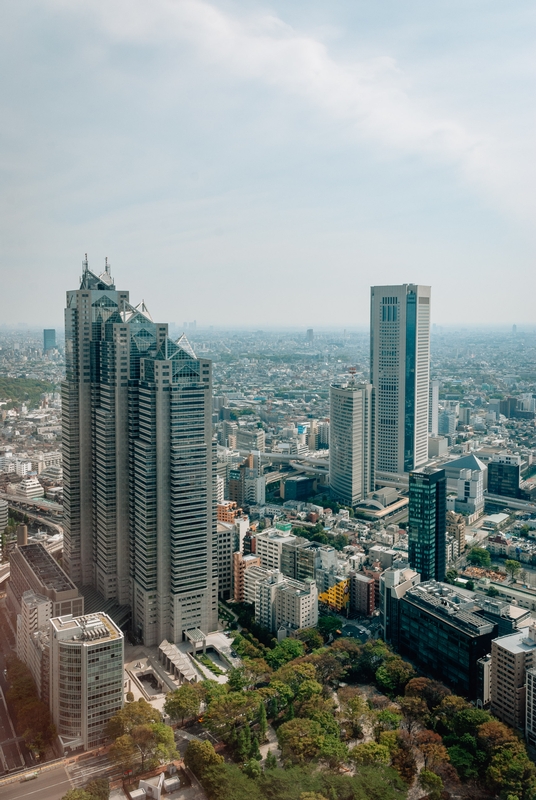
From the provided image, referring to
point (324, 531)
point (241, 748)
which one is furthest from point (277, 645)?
point (324, 531)

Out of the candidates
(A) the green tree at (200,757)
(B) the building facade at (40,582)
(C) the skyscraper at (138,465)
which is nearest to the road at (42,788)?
(A) the green tree at (200,757)

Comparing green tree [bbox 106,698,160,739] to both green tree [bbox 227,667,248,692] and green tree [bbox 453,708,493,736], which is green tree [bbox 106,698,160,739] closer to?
green tree [bbox 227,667,248,692]

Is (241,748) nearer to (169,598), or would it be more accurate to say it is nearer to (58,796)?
(58,796)

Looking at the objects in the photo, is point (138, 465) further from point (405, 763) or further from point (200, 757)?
Answer: point (405, 763)

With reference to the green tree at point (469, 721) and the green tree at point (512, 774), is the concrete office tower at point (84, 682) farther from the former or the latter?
the green tree at point (512, 774)

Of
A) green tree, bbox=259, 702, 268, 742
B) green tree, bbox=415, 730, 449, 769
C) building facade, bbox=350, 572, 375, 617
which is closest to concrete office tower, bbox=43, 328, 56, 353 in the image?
green tree, bbox=259, 702, 268, 742

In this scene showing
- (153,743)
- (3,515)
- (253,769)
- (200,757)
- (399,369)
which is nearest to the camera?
(253,769)

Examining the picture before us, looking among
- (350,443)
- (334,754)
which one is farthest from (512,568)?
(334,754)
